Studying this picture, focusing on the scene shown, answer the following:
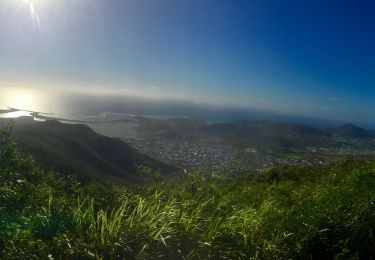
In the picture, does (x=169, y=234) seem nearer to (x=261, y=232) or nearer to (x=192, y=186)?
(x=261, y=232)

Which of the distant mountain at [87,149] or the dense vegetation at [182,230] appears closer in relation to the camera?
the dense vegetation at [182,230]

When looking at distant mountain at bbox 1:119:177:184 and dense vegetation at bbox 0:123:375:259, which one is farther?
distant mountain at bbox 1:119:177:184

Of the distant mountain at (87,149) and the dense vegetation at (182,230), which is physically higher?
the dense vegetation at (182,230)

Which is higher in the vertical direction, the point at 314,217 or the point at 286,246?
the point at 314,217

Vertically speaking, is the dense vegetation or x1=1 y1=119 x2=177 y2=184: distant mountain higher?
the dense vegetation

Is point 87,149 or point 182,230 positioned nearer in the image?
point 182,230

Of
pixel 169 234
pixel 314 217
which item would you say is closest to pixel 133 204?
pixel 169 234

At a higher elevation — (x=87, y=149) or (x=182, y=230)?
(x=182, y=230)

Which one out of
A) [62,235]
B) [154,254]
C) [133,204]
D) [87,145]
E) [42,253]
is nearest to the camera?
[42,253]
